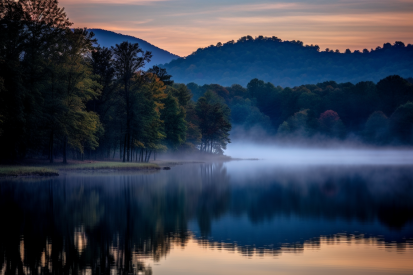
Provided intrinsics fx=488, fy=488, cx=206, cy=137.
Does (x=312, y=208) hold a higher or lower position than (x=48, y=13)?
lower

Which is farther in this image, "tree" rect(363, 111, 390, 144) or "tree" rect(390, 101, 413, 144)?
"tree" rect(363, 111, 390, 144)

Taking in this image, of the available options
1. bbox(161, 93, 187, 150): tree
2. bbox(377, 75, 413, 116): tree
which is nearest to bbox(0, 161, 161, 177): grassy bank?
bbox(161, 93, 187, 150): tree

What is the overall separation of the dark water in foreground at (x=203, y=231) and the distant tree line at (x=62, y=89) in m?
17.5

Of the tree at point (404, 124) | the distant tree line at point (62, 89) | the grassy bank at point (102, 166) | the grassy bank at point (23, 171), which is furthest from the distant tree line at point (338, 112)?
the grassy bank at point (23, 171)

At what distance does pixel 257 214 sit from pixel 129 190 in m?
13.9

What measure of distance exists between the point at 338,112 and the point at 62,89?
132121mm

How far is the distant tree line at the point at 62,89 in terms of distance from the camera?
174 feet

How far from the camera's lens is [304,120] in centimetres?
16750

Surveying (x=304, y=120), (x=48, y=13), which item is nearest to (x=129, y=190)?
(x=48, y=13)

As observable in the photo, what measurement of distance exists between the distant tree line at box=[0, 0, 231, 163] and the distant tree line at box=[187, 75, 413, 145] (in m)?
71.5

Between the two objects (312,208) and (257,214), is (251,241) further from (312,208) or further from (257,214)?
(312,208)

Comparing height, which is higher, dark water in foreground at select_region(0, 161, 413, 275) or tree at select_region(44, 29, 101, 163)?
tree at select_region(44, 29, 101, 163)

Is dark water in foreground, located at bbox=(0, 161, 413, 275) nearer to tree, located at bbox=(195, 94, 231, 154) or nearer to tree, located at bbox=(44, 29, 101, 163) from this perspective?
tree, located at bbox=(44, 29, 101, 163)

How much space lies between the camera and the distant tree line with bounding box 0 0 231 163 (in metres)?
53.1
